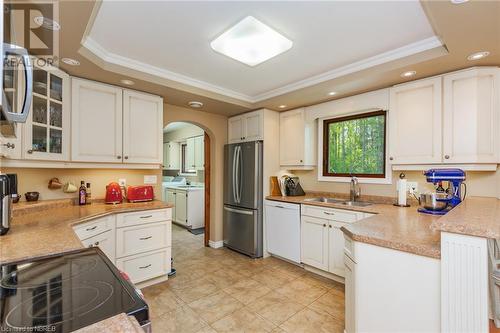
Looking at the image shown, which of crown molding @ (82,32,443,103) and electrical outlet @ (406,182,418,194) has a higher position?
crown molding @ (82,32,443,103)

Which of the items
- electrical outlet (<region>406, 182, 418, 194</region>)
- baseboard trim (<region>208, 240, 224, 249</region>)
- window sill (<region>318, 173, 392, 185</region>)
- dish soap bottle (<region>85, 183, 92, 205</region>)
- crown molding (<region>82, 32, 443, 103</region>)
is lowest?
baseboard trim (<region>208, 240, 224, 249</region>)

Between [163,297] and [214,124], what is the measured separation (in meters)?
2.60

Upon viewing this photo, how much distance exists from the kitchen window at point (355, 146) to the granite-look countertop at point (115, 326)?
3.07 meters

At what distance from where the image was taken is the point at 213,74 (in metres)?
2.73

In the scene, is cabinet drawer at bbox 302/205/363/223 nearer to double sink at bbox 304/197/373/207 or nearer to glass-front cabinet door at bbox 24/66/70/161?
double sink at bbox 304/197/373/207

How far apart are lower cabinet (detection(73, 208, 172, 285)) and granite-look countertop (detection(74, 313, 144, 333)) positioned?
1.78 meters

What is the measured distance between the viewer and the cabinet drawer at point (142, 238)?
2477mm

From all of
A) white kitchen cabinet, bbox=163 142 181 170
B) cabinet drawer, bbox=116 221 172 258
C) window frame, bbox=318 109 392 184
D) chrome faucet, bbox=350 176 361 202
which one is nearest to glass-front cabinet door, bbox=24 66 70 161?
cabinet drawer, bbox=116 221 172 258

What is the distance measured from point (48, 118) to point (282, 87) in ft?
8.29

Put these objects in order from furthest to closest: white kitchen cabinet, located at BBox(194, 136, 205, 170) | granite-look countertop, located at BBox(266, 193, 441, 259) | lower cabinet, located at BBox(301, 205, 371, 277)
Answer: white kitchen cabinet, located at BBox(194, 136, 205, 170), lower cabinet, located at BBox(301, 205, 371, 277), granite-look countertop, located at BBox(266, 193, 441, 259)

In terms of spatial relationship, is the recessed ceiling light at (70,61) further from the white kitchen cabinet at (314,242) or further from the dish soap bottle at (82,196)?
the white kitchen cabinet at (314,242)

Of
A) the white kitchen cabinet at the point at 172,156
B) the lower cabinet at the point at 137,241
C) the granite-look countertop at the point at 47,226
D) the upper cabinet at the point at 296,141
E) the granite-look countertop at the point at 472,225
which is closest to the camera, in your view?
the granite-look countertop at the point at 472,225

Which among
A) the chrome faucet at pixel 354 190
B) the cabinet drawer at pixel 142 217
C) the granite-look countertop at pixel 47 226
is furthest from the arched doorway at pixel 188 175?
the chrome faucet at pixel 354 190

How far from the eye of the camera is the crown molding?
2.03 metres
